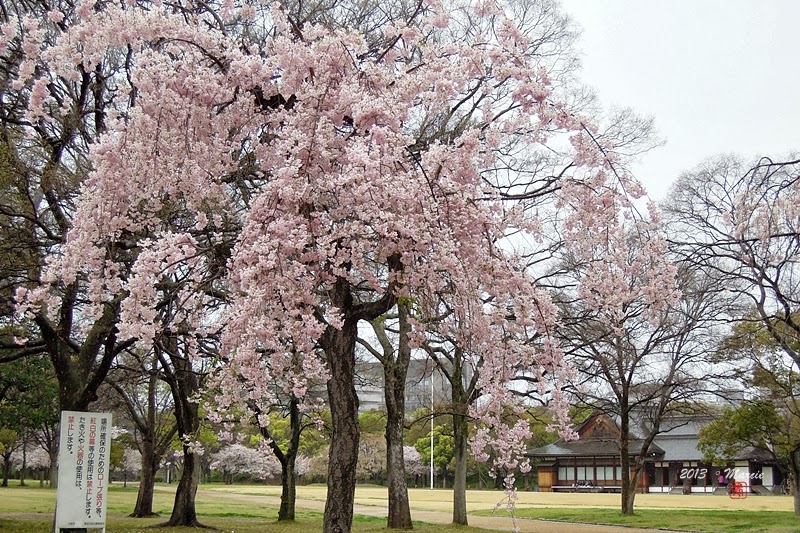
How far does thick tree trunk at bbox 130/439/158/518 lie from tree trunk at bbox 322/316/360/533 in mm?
15608

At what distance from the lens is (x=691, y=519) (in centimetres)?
2148

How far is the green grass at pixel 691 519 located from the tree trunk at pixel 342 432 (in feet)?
44.1

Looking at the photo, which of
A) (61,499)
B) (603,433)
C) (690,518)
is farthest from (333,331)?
(603,433)

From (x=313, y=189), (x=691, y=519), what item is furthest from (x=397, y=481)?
(x=313, y=189)

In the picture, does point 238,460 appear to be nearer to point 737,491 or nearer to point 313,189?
point 737,491

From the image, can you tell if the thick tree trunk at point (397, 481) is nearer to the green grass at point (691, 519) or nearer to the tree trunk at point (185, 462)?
the tree trunk at point (185, 462)

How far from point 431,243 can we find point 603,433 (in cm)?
4640

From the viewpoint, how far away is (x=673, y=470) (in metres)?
47.8

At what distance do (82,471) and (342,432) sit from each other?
362 cm

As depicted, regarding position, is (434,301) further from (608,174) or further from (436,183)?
(608,174)

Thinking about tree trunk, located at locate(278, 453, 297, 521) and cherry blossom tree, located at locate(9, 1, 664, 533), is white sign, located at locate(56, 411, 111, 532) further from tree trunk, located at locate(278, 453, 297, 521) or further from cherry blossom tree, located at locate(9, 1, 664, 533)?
tree trunk, located at locate(278, 453, 297, 521)

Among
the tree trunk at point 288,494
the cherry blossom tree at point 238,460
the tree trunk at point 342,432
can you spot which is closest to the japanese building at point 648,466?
the cherry blossom tree at point 238,460

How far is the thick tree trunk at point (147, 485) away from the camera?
2095 cm

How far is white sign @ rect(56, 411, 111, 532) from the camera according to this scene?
864 centimetres
